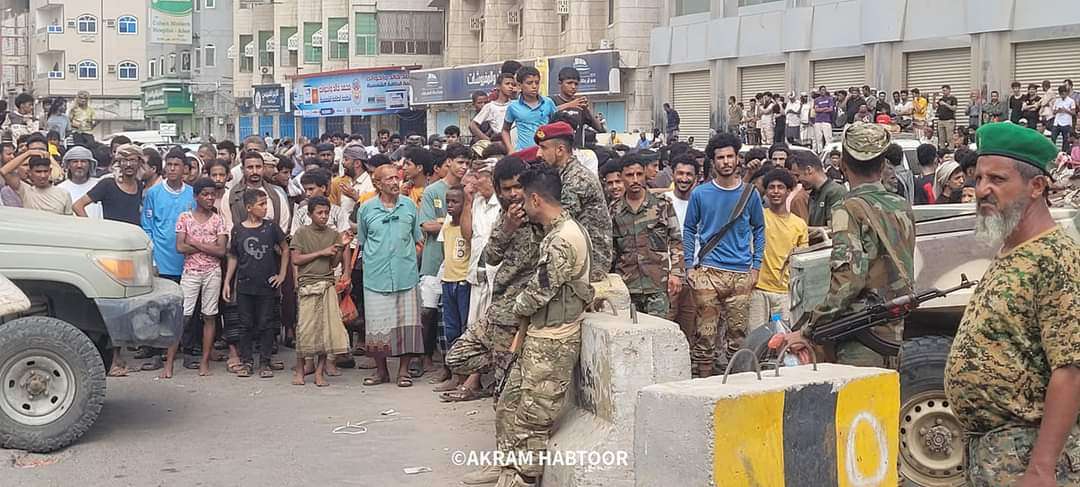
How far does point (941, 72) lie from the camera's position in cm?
2802

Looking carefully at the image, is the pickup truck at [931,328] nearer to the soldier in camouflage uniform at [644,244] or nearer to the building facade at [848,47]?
the soldier in camouflage uniform at [644,244]

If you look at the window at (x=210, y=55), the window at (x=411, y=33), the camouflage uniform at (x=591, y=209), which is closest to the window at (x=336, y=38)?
the window at (x=411, y=33)

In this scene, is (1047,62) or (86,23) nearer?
(1047,62)

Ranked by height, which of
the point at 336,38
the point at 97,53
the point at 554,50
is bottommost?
the point at 554,50

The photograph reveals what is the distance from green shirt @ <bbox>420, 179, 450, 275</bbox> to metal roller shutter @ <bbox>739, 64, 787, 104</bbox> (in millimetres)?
23014

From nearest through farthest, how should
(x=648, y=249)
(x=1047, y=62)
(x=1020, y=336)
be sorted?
1. (x=1020, y=336)
2. (x=648, y=249)
3. (x=1047, y=62)

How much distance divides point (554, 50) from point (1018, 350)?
39333mm

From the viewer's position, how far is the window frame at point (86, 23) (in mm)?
78688

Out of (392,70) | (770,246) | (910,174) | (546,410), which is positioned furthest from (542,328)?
(392,70)

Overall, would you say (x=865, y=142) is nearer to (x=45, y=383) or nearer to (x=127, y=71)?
(x=45, y=383)

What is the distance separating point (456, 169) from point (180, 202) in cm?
261

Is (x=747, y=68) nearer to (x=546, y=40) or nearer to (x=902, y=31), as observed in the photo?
(x=902, y=31)

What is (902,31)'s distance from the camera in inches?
1124

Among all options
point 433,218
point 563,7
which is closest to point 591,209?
point 433,218
